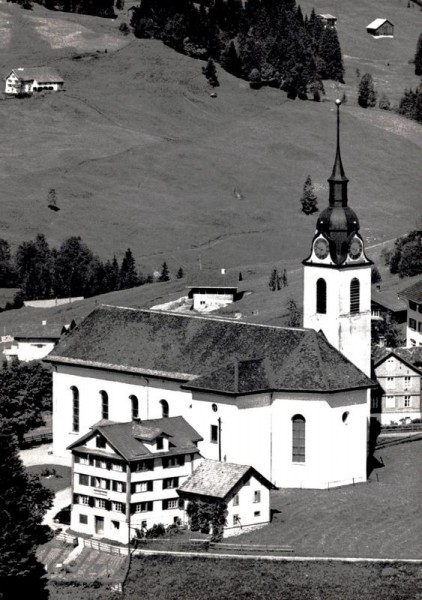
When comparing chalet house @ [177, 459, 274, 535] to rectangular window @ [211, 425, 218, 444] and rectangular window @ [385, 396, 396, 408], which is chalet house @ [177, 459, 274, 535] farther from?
rectangular window @ [385, 396, 396, 408]

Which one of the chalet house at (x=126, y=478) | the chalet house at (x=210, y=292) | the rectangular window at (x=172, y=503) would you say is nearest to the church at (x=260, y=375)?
the chalet house at (x=126, y=478)

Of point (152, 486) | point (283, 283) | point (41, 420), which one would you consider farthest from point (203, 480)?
point (283, 283)

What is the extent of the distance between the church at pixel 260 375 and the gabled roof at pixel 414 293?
32.8m

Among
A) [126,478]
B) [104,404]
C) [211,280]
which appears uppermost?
[126,478]

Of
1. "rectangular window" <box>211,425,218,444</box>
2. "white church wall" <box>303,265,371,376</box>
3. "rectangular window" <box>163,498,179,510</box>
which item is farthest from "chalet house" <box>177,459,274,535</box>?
"white church wall" <box>303,265,371,376</box>

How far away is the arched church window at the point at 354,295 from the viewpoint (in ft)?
372

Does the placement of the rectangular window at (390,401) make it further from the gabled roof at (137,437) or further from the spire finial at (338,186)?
the gabled roof at (137,437)

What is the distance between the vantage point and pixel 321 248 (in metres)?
113

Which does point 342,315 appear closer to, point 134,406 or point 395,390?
point 134,406

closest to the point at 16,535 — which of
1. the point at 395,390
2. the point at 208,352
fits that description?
the point at 208,352

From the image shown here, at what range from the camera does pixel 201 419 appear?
355 ft

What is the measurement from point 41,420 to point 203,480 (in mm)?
27003

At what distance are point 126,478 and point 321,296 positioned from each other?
768 inches

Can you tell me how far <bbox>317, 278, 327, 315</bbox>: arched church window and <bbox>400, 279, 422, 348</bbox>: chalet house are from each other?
106 feet
